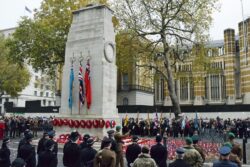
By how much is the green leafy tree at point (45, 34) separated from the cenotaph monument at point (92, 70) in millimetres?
12876

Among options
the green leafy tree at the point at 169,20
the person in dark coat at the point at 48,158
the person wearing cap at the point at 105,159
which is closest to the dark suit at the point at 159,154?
the person wearing cap at the point at 105,159

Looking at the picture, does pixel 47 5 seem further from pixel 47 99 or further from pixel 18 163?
pixel 47 99

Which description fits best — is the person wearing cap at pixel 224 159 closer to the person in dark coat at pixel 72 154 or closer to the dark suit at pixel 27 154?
the person in dark coat at pixel 72 154

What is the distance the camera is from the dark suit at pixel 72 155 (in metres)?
7.62

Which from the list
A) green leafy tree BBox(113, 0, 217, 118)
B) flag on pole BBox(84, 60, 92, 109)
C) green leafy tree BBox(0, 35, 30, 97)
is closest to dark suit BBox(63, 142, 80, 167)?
A: flag on pole BBox(84, 60, 92, 109)

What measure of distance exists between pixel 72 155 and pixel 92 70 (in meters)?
9.86

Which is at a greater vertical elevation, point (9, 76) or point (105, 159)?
point (9, 76)

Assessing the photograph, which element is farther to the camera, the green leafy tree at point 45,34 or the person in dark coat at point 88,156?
the green leafy tree at point 45,34

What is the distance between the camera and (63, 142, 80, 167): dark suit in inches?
300

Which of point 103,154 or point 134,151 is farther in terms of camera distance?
point 134,151

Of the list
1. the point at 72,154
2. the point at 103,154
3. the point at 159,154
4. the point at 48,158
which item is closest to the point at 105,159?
the point at 103,154

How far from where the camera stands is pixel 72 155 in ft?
25.1

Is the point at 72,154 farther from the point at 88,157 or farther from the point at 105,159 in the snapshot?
the point at 105,159

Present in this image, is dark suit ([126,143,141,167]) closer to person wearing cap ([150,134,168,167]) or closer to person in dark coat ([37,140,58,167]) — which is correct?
person wearing cap ([150,134,168,167])
